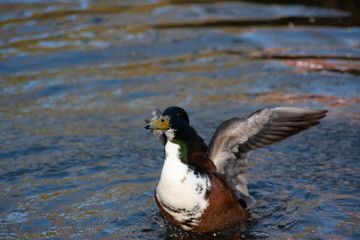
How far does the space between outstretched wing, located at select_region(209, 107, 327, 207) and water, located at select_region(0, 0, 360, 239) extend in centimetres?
45

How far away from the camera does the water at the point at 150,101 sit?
19.3 feet

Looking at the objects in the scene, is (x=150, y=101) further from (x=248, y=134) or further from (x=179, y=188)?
(x=179, y=188)

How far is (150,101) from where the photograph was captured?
30.6 ft

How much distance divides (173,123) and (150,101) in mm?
4116

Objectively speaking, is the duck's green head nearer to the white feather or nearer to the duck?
the duck

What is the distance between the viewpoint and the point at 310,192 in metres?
6.24

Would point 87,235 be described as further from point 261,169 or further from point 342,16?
point 342,16

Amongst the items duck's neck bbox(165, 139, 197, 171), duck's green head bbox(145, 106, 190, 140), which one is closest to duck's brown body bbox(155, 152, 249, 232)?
duck's neck bbox(165, 139, 197, 171)

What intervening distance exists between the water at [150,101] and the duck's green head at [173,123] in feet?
3.55

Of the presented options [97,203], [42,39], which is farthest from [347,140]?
[42,39]

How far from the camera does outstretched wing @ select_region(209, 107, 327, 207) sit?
5758mm

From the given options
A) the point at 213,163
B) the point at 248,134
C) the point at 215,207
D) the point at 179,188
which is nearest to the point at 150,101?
the point at 213,163

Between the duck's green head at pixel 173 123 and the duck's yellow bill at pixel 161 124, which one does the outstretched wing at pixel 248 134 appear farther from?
the duck's yellow bill at pixel 161 124

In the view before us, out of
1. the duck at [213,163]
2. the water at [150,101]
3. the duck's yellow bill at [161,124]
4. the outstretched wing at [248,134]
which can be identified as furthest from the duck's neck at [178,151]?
the water at [150,101]
